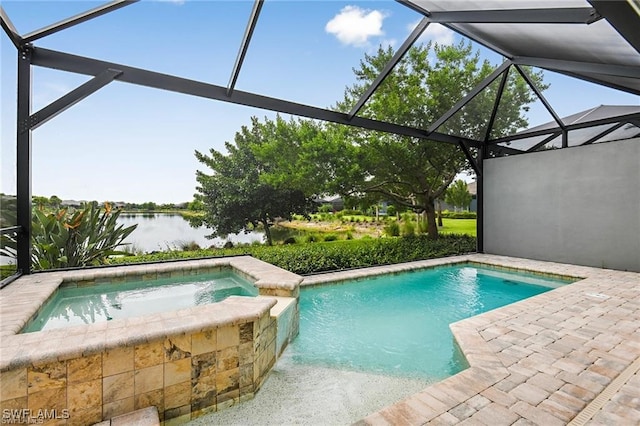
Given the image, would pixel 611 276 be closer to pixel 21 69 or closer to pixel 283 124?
pixel 283 124

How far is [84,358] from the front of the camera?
218 cm

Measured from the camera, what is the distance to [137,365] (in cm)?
235

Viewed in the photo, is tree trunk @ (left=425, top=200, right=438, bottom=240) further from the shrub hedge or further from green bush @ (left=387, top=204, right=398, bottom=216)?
green bush @ (left=387, top=204, right=398, bottom=216)

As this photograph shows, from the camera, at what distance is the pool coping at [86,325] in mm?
2121

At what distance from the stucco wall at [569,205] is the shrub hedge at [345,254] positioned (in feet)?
5.84

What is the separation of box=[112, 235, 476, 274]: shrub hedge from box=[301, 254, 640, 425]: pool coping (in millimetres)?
4178

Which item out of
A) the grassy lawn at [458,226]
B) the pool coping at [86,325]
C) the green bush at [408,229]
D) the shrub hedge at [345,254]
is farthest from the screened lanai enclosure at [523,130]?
the grassy lawn at [458,226]

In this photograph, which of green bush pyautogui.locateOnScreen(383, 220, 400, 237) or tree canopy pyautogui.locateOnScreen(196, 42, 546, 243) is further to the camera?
green bush pyautogui.locateOnScreen(383, 220, 400, 237)

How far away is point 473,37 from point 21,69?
25.5 ft

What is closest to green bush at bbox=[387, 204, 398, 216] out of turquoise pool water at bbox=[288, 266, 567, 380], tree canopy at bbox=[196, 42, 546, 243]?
tree canopy at bbox=[196, 42, 546, 243]

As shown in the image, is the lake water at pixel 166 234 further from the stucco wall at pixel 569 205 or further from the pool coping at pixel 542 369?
the stucco wall at pixel 569 205

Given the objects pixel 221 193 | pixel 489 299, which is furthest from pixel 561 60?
pixel 221 193

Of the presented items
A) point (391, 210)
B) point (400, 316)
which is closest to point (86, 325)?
point (400, 316)

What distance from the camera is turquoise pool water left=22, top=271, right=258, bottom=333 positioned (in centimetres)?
397
